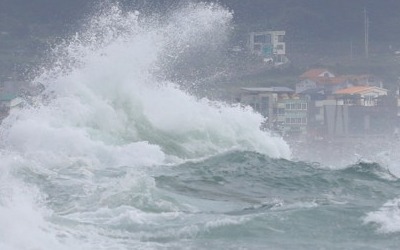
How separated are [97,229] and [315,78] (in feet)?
87.2

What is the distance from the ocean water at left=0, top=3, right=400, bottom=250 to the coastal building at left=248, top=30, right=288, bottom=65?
41.2 feet

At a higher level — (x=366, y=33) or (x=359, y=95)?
(x=366, y=33)

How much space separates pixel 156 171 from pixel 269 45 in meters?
25.8

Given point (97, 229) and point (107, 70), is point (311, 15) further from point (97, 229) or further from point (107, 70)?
point (97, 229)

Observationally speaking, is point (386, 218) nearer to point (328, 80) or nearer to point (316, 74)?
point (328, 80)

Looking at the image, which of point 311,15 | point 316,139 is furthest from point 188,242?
point 311,15

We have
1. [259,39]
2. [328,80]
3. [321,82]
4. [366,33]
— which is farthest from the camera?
[366,33]

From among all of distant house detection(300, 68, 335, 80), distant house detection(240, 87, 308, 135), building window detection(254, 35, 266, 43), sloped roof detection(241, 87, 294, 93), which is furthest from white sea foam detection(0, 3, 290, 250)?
building window detection(254, 35, 266, 43)

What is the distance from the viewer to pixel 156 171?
19484mm

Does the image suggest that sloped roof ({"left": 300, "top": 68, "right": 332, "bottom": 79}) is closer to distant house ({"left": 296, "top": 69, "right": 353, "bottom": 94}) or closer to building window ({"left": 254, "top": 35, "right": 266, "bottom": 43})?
distant house ({"left": 296, "top": 69, "right": 353, "bottom": 94})

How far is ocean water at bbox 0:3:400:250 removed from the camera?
13.8 meters

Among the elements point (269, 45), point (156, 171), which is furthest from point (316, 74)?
point (156, 171)

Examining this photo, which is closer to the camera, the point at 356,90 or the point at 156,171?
the point at 156,171

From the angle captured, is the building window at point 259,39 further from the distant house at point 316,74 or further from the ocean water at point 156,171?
the ocean water at point 156,171
